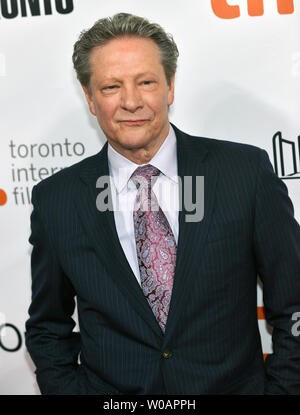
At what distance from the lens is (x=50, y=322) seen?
1.99 m

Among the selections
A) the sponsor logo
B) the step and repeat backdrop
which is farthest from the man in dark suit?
the sponsor logo

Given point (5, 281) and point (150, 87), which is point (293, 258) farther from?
point (5, 281)

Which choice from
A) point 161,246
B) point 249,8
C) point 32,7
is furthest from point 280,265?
point 32,7

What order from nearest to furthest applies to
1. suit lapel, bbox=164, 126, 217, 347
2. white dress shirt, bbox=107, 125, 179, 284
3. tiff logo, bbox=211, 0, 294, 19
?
suit lapel, bbox=164, 126, 217, 347, white dress shirt, bbox=107, 125, 179, 284, tiff logo, bbox=211, 0, 294, 19

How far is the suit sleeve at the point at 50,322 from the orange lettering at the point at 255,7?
1164 mm

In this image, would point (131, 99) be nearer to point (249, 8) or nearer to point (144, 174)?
point (144, 174)

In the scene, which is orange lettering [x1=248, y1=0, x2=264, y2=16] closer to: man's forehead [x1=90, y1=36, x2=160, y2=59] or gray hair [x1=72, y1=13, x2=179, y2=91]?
gray hair [x1=72, y1=13, x2=179, y2=91]

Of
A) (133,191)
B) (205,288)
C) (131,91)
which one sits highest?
(131,91)

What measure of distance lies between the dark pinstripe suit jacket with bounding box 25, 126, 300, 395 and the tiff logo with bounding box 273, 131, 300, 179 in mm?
390

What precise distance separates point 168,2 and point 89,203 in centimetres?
95

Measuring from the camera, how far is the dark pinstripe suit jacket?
1.71 metres

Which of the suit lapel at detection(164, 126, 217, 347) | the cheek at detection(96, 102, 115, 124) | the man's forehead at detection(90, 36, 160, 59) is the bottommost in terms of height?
the suit lapel at detection(164, 126, 217, 347)

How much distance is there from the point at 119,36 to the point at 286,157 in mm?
883
